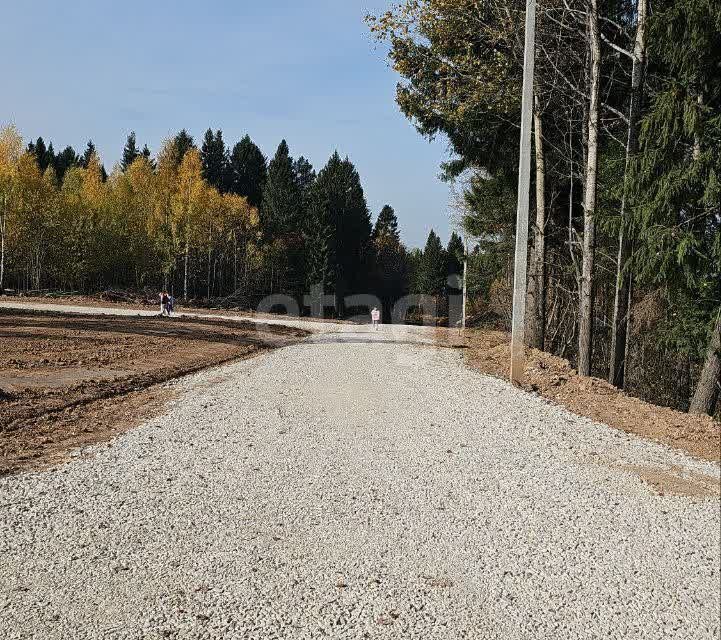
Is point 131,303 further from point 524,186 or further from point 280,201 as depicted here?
point 280,201

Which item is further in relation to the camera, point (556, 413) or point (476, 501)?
point (556, 413)

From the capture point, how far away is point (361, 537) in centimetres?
432

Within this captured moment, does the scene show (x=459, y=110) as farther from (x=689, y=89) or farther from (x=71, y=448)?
(x=71, y=448)

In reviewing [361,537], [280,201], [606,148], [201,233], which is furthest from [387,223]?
[361,537]

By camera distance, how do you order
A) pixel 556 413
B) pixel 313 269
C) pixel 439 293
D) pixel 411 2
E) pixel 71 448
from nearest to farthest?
pixel 71 448
pixel 556 413
pixel 411 2
pixel 313 269
pixel 439 293

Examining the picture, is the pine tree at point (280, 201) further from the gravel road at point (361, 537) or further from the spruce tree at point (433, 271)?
the gravel road at point (361, 537)

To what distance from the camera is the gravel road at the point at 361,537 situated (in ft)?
10.8

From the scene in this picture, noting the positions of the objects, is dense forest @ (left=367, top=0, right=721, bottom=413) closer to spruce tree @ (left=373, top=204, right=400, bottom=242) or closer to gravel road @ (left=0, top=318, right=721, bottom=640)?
gravel road @ (left=0, top=318, right=721, bottom=640)

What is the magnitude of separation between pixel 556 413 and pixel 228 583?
5.61m

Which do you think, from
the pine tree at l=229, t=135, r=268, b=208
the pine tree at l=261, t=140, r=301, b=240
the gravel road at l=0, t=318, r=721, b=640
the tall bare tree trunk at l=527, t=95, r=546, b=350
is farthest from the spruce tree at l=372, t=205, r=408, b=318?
the gravel road at l=0, t=318, r=721, b=640

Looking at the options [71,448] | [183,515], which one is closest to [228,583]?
[183,515]

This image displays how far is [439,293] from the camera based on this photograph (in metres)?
70.2

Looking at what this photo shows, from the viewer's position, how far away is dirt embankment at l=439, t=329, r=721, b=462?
20.6 feet

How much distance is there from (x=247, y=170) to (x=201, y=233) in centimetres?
3428
